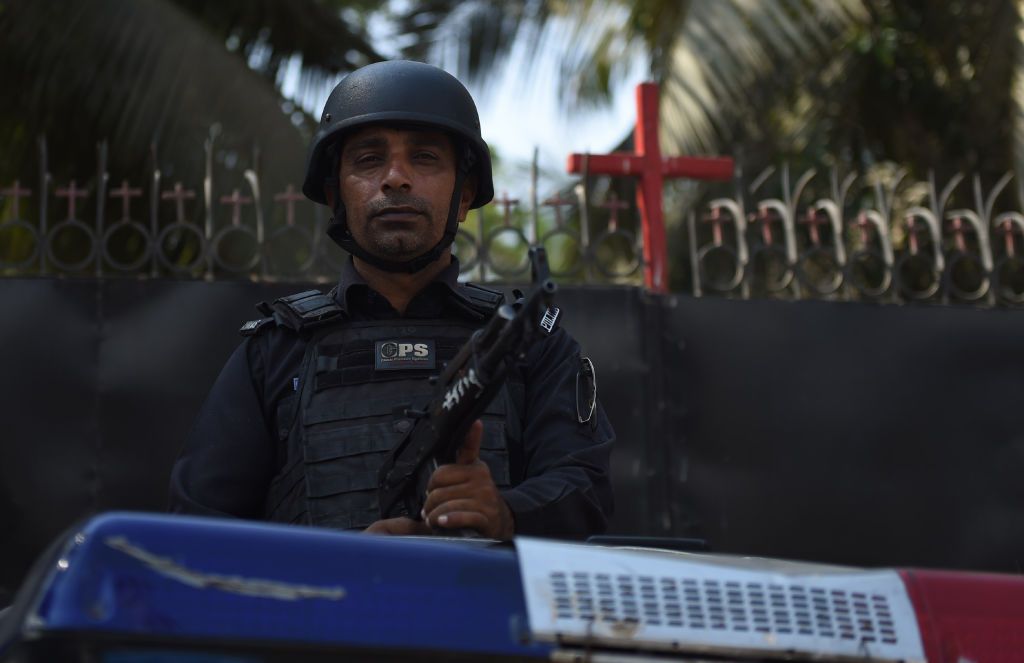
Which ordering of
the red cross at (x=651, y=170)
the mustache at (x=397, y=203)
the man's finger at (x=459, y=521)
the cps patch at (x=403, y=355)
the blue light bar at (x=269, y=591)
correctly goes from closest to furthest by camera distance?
the blue light bar at (x=269, y=591) < the man's finger at (x=459, y=521) < the cps patch at (x=403, y=355) < the mustache at (x=397, y=203) < the red cross at (x=651, y=170)

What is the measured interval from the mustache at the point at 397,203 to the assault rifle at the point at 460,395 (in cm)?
54

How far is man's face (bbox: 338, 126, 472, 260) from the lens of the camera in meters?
2.75

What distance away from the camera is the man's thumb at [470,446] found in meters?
2.14

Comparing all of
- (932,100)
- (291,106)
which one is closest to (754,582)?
(291,106)

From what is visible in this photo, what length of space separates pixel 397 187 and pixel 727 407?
7.81 ft

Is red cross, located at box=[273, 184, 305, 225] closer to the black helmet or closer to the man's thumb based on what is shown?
the black helmet

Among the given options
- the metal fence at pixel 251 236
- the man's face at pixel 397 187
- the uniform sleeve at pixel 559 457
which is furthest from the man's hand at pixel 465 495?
the metal fence at pixel 251 236

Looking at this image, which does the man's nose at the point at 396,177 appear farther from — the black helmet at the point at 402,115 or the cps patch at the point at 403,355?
the cps patch at the point at 403,355

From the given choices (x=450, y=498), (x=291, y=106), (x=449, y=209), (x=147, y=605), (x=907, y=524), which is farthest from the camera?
(x=291, y=106)

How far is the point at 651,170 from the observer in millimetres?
4973

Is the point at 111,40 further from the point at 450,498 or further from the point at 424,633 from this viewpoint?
the point at 424,633

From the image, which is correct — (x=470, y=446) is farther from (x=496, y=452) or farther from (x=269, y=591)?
(x=269, y=591)

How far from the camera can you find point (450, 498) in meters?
2.14

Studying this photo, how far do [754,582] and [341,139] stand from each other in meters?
1.74
